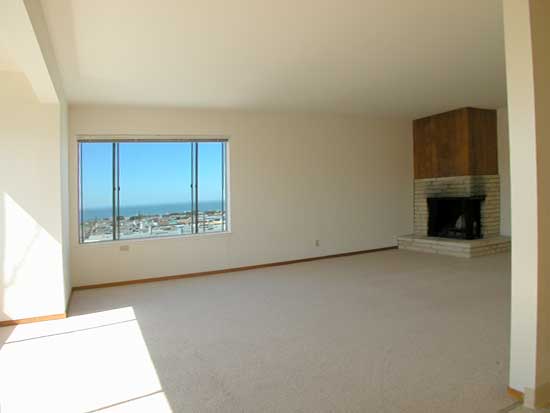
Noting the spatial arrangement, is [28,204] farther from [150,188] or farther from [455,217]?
[455,217]

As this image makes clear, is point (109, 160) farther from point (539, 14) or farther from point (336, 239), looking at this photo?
point (539, 14)

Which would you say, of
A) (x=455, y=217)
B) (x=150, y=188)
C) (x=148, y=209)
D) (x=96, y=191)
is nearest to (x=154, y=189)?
(x=150, y=188)

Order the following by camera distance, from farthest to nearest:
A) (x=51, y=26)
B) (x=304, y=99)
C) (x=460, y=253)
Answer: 1. (x=460, y=253)
2. (x=304, y=99)
3. (x=51, y=26)

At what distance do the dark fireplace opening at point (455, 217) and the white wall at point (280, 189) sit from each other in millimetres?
511

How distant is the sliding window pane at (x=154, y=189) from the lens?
5500 millimetres

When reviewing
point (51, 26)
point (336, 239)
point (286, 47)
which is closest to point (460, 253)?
point (336, 239)

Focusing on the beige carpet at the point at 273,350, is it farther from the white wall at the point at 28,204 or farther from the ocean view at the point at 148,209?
the ocean view at the point at 148,209

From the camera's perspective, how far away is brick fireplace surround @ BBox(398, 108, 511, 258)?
21.6ft

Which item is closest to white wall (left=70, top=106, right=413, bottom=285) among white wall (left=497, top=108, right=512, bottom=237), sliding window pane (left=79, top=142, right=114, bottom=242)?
sliding window pane (left=79, top=142, right=114, bottom=242)

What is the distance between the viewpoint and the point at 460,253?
639 centimetres

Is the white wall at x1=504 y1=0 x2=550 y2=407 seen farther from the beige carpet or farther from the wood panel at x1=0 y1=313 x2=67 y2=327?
the wood panel at x1=0 y1=313 x2=67 y2=327

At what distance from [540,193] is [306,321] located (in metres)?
2.19

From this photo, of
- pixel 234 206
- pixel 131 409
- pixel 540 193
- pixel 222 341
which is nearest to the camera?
pixel 540 193

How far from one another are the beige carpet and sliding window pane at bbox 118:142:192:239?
109cm
